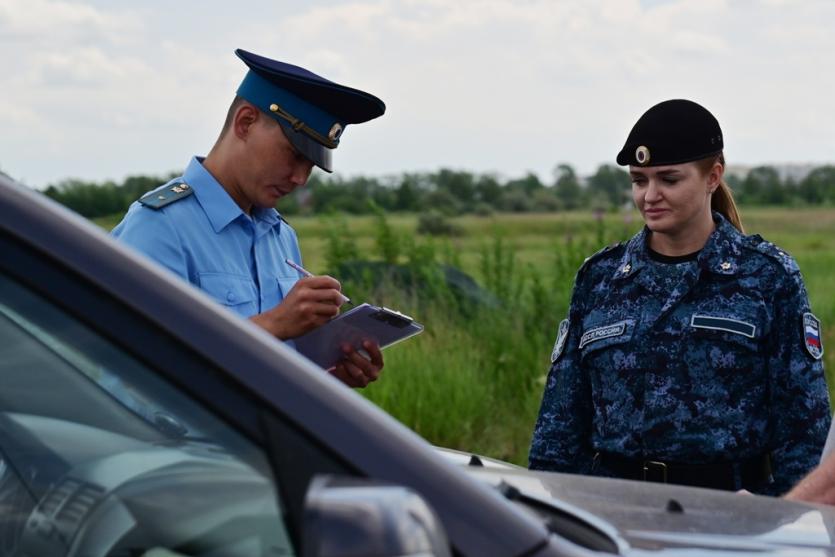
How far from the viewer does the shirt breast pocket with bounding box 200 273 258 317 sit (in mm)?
3477

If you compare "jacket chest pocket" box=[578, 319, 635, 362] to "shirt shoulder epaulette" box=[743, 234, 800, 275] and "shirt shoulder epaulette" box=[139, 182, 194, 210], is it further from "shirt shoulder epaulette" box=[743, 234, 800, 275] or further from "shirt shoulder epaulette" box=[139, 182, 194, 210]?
"shirt shoulder epaulette" box=[139, 182, 194, 210]

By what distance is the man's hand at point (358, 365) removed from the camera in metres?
3.49

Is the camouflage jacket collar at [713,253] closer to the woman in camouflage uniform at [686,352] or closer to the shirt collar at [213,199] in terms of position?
the woman in camouflage uniform at [686,352]

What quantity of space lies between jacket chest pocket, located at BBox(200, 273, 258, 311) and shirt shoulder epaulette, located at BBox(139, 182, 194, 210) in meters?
0.20

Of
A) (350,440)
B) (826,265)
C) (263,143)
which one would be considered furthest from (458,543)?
(826,265)

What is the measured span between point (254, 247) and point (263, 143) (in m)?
0.28

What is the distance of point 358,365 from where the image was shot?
11.5 feet

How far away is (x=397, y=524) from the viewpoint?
1379mm

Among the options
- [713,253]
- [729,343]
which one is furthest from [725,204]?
[729,343]

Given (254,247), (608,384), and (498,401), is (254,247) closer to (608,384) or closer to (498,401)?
(608,384)

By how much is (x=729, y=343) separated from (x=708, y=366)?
0.26 ft

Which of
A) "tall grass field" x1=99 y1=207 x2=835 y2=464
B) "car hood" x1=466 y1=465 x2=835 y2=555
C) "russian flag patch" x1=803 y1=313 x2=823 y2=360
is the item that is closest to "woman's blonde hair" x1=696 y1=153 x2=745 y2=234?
"russian flag patch" x1=803 y1=313 x2=823 y2=360

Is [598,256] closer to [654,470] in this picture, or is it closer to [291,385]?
[654,470]

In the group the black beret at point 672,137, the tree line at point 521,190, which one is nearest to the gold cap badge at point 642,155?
the black beret at point 672,137
